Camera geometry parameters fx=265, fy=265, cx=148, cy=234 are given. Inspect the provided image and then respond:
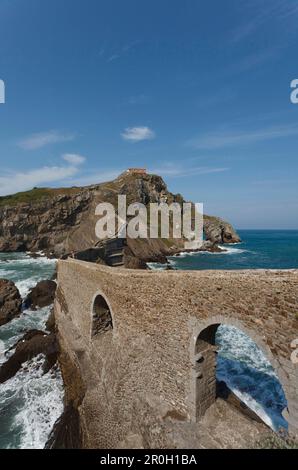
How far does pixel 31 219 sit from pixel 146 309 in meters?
72.5

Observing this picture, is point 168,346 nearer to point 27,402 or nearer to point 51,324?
point 27,402

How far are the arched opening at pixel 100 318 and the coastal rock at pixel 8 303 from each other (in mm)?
13038

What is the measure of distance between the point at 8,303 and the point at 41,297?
3.81 m

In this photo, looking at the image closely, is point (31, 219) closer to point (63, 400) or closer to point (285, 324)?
→ point (63, 400)

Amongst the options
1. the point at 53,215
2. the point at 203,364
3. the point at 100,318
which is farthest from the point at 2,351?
the point at 53,215

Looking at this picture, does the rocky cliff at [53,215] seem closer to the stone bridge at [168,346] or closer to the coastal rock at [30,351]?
the coastal rock at [30,351]

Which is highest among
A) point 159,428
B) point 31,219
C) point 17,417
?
point 31,219

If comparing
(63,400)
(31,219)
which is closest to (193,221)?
(31,219)

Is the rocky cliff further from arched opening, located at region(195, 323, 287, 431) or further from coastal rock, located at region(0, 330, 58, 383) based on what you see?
arched opening, located at region(195, 323, 287, 431)

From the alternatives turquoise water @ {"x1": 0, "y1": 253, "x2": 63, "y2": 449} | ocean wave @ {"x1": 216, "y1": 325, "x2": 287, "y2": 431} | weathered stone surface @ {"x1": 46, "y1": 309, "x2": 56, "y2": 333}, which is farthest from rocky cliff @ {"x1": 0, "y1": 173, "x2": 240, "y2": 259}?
ocean wave @ {"x1": 216, "y1": 325, "x2": 287, "y2": 431}

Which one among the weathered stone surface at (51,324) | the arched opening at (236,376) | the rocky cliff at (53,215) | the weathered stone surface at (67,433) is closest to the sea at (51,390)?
the arched opening at (236,376)

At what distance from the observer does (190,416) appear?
1048cm

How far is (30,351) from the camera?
778 inches

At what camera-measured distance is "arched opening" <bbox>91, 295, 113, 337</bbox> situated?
1739 cm
